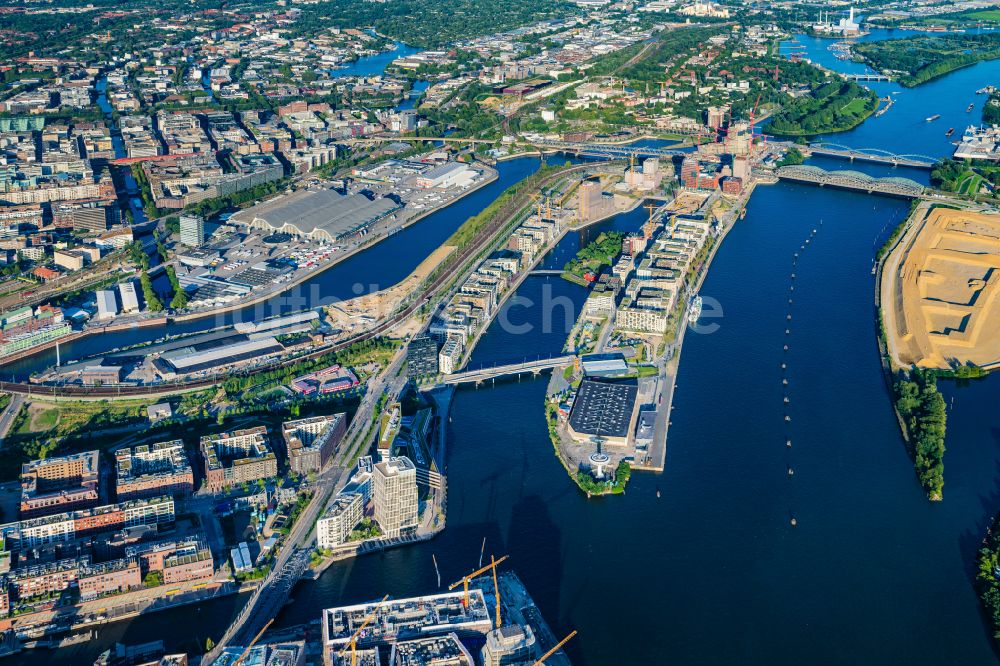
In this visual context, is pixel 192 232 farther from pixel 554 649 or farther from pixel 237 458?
pixel 554 649

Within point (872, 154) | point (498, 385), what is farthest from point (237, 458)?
point (872, 154)

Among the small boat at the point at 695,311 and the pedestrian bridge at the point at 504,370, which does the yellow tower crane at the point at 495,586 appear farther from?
the small boat at the point at 695,311

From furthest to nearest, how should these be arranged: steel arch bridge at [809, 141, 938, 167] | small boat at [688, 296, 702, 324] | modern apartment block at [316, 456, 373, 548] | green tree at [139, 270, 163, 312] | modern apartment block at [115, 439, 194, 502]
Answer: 1. steel arch bridge at [809, 141, 938, 167]
2. green tree at [139, 270, 163, 312]
3. small boat at [688, 296, 702, 324]
4. modern apartment block at [115, 439, 194, 502]
5. modern apartment block at [316, 456, 373, 548]

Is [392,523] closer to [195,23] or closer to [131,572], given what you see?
[131,572]

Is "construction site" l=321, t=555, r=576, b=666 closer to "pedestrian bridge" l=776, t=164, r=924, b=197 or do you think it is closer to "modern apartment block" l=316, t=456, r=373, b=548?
"modern apartment block" l=316, t=456, r=373, b=548

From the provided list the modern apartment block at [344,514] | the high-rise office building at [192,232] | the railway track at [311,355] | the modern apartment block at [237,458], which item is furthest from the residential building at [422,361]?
A: the high-rise office building at [192,232]

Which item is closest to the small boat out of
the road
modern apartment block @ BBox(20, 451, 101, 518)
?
modern apartment block @ BBox(20, 451, 101, 518)
